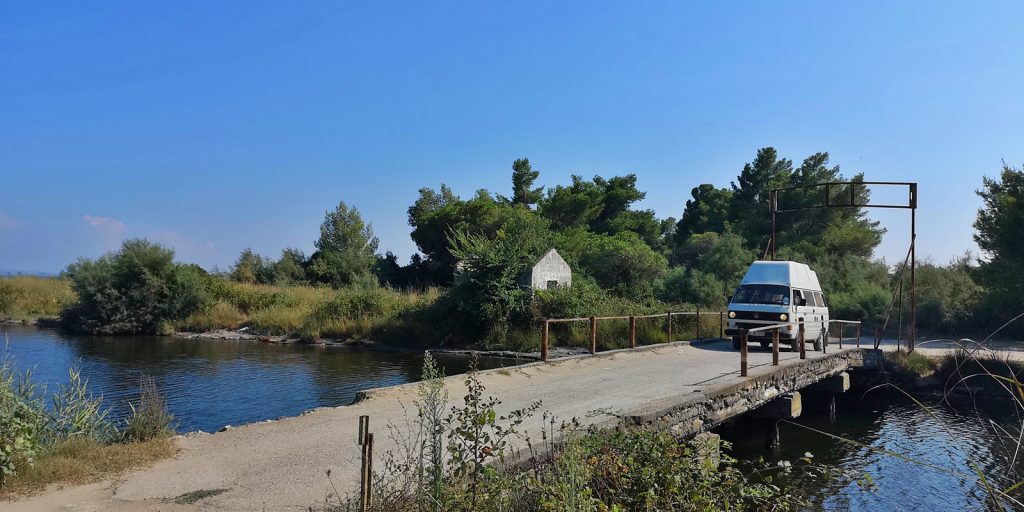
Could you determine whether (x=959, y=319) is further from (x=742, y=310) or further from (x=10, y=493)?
(x=10, y=493)

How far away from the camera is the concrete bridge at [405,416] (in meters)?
5.71

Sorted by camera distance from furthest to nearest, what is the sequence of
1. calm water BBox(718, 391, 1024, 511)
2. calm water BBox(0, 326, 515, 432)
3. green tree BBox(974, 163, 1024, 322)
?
green tree BBox(974, 163, 1024, 322) → calm water BBox(0, 326, 515, 432) → calm water BBox(718, 391, 1024, 511)

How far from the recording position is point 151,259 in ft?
118

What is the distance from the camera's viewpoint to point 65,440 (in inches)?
278

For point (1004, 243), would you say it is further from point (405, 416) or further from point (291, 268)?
point (291, 268)

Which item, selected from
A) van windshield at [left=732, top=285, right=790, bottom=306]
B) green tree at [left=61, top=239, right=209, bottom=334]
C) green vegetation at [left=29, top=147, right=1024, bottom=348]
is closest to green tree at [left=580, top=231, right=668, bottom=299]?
green vegetation at [left=29, top=147, right=1024, bottom=348]

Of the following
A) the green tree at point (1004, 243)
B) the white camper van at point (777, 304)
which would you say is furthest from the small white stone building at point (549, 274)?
the green tree at point (1004, 243)

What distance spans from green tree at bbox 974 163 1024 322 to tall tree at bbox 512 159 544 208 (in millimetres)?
32005

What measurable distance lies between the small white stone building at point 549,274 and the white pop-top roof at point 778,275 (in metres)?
10.1

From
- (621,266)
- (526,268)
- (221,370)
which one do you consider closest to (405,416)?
(221,370)

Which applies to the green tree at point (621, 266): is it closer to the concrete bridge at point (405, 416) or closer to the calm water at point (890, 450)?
the calm water at point (890, 450)

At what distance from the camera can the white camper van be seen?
1783cm

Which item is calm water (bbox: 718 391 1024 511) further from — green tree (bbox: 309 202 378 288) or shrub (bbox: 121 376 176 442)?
green tree (bbox: 309 202 378 288)

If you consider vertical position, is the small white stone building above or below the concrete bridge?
above
